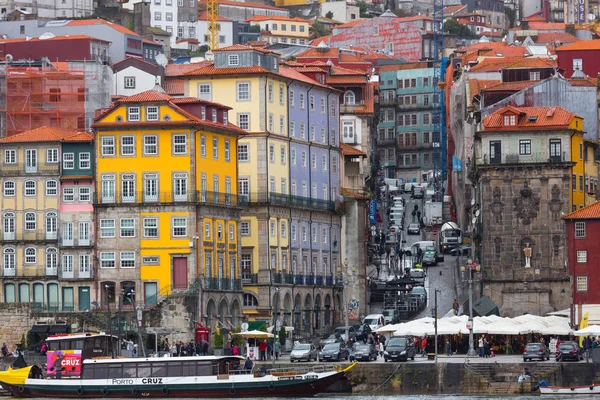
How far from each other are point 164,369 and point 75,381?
18.0ft

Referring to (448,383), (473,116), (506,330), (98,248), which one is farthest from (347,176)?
(448,383)

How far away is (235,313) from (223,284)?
116 inches

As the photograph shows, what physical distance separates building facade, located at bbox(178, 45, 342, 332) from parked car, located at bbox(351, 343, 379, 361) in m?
25.5

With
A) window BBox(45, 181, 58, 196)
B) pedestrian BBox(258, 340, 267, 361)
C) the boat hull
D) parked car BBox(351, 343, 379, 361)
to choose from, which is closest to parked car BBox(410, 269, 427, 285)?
window BBox(45, 181, 58, 196)

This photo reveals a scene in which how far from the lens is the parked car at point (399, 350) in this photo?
11350 centimetres

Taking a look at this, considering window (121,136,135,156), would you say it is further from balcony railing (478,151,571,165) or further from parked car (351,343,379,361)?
balcony railing (478,151,571,165)

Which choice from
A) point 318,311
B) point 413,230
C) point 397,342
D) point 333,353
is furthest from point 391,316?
point 413,230

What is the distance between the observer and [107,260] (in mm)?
137625

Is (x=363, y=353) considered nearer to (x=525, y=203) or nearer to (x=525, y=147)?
(x=525, y=203)

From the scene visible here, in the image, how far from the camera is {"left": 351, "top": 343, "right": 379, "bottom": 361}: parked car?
383 ft

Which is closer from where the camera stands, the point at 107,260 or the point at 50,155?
the point at 107,260

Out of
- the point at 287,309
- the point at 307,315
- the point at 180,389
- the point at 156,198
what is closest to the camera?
the point at 180,389

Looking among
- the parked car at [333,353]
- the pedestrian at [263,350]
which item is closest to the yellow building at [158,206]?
the pedestrian at [263,350]

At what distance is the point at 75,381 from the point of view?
11525 centimetres
